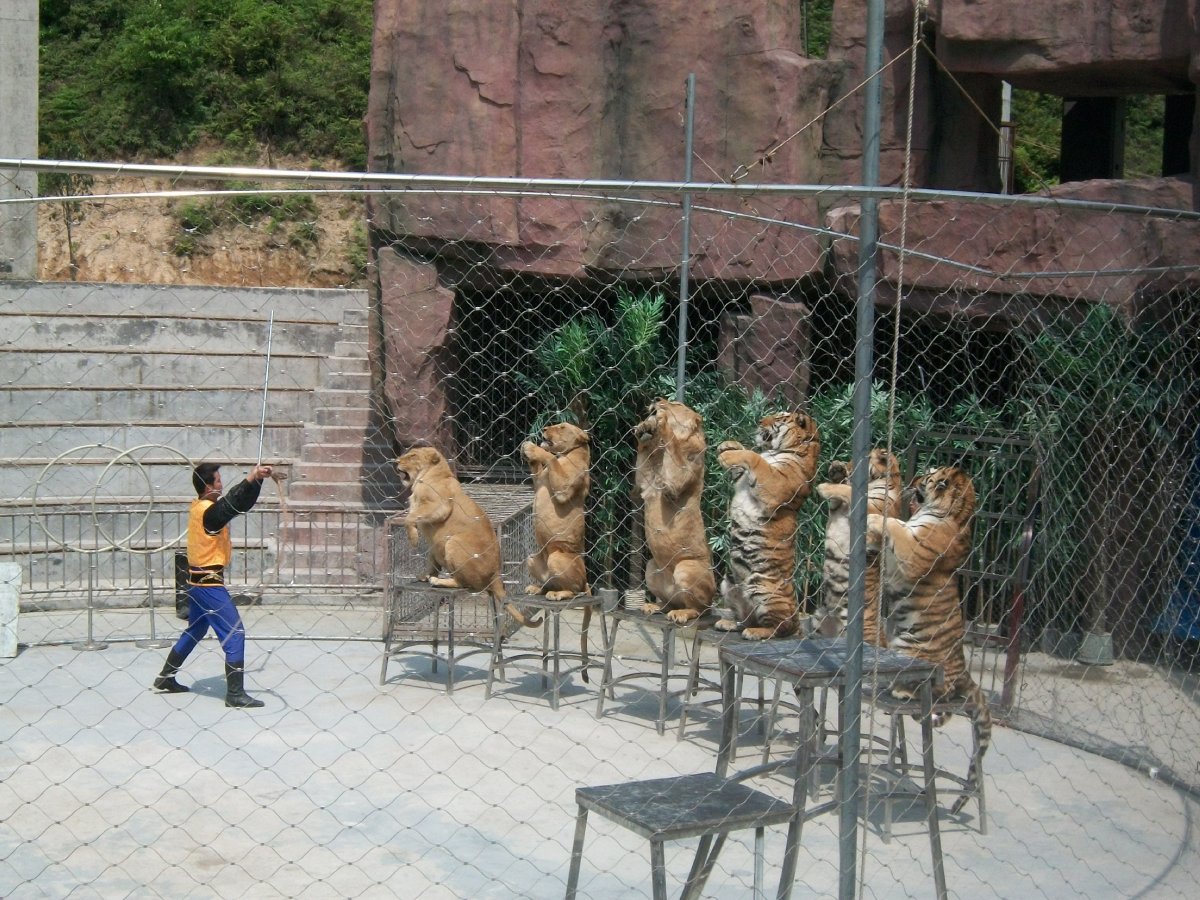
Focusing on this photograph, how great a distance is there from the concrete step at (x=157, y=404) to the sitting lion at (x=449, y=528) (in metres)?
4.32

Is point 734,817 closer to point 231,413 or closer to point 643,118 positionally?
point 643,118

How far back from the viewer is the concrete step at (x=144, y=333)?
11.8m

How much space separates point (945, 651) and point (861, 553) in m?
2.55

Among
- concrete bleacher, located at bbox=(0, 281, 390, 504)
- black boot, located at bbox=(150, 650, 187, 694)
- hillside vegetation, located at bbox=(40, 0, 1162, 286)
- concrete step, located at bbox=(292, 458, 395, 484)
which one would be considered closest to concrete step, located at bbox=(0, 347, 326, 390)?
concrete bleacher, located at bbox=(0, 281, 390, 504)

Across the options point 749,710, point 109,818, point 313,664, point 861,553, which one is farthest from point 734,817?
point 313,664

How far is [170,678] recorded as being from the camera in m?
7.01

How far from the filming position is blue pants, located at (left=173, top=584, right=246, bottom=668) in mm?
6703

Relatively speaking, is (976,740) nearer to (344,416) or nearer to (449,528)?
(449,528)

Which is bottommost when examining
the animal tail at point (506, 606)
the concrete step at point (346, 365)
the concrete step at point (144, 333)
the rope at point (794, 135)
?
the animal tail at point (506, 606)

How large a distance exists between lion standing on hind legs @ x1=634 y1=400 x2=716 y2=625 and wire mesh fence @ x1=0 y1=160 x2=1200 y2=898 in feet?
0.46

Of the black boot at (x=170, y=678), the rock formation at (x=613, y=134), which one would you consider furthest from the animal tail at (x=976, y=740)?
the rock formation at (x=613, y=134)

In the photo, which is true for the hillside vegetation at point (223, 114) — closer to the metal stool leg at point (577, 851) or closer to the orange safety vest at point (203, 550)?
the orange safety vest at point (203, 550)

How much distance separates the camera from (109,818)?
17.5ft

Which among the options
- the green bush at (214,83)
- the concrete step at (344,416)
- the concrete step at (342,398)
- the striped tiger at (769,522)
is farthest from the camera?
the green bush at (214,83)
